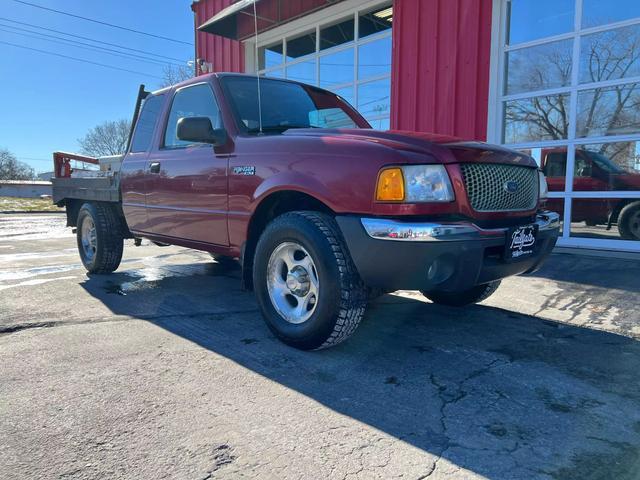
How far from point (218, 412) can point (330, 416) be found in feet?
1.70

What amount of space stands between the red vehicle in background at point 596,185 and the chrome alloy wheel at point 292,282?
5118 millimetres

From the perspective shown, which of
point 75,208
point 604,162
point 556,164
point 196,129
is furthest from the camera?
point 556,164

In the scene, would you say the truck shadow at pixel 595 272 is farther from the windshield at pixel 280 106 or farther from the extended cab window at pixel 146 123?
the extended cab window at pixel 146 123

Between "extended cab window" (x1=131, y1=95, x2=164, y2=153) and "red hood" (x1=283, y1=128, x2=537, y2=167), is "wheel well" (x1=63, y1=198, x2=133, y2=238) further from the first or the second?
"red hood" (x1=283, y1=128, x2=537, y2=167)

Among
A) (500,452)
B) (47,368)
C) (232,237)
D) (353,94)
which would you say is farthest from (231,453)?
(353,94)

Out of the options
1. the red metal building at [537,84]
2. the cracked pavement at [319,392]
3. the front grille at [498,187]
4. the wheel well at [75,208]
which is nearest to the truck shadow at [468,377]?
the cracked pavement at [319,392]

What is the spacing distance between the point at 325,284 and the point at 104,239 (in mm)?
3378

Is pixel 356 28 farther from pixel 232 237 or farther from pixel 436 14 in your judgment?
pixel 232 237

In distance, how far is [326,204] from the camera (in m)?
2.71

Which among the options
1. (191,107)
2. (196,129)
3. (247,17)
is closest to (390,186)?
(196,129)

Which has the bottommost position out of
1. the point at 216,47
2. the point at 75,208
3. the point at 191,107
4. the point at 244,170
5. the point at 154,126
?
the point at 75,208

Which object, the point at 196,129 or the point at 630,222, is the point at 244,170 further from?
the point at 630,222

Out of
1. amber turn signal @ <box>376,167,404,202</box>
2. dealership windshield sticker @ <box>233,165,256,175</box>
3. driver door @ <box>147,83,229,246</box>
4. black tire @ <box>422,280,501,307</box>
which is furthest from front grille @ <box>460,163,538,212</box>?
driver door @ <box>147,83,229,246</box>

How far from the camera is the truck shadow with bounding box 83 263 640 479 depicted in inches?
73.2
